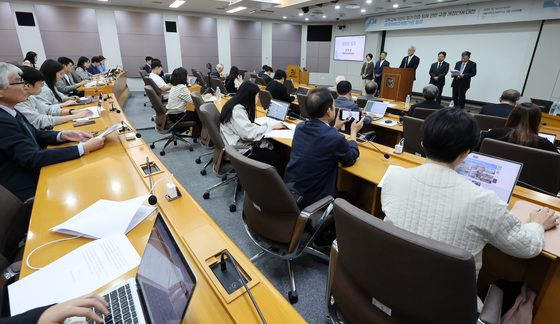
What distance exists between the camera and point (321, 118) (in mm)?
1889

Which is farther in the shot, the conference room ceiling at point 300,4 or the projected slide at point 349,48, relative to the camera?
the projected slide at point 349,48

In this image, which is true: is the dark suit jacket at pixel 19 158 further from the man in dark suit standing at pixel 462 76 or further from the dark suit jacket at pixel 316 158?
the man in dark suit standing at pixel 462 76

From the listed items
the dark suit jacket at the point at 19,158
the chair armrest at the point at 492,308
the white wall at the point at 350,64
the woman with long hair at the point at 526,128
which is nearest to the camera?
the chair armrest at the point at 492,308

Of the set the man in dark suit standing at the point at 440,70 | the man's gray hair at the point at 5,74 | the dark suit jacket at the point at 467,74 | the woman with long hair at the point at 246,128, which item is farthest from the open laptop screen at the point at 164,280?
the dark suit jacket at the point at 467,74

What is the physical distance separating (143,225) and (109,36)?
10.5 meters

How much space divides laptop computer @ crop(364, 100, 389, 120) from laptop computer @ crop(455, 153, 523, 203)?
8.04 ft

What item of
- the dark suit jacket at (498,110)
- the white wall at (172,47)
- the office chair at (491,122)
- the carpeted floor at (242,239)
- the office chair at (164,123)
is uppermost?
the white wall at (172,47)

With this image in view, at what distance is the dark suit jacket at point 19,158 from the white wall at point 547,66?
9.24m

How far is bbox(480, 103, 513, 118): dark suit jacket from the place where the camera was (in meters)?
3.09

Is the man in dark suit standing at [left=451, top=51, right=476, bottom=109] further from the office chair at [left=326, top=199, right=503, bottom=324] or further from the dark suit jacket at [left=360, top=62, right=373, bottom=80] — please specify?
the office chair at [left=326, top=199, right=503, bottom=324]

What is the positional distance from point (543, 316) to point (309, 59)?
13301 millimetres

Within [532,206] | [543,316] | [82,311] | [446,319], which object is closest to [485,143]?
[532,206]

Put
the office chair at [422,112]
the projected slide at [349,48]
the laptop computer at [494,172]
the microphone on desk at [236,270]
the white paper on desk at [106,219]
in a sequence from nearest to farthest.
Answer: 1. the microphone on desk at [236,270]
2. the white paper on desk at [106,219]
3. the laptop computer at [494,172]
4. the office chair at [422,112]
5. the projected slide at [349,48]

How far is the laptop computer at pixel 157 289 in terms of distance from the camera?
2.20ft
